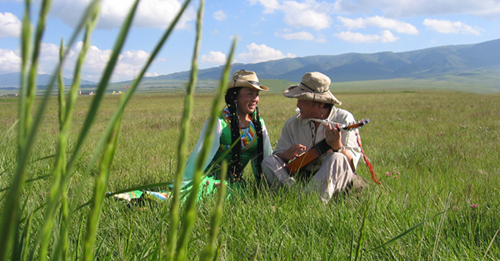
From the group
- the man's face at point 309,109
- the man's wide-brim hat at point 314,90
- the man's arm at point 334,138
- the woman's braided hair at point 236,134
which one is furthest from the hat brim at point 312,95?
the woman's braided hair at point 236,134

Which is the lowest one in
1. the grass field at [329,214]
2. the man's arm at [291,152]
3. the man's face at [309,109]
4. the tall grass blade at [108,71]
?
the grass field at [329,214]

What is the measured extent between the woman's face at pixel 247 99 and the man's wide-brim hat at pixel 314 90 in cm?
42

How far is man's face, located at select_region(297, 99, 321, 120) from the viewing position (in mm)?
3906

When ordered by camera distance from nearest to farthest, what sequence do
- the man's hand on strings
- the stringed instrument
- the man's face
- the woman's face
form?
1. the man's hand on strings
2. the stringed instrument
3. the man's face
4. the woman's face

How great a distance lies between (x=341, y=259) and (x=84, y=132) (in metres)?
1.57

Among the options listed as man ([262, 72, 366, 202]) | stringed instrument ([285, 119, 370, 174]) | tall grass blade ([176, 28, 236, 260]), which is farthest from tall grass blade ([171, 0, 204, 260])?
stringed instrument ([285, 119, 370, 174])

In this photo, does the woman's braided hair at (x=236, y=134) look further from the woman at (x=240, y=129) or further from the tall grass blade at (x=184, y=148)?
the tall grass blade at (x=184, y=148)

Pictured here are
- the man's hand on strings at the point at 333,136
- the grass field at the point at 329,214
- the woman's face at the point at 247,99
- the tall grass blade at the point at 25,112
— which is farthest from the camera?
the woman's face at the point at 247,99

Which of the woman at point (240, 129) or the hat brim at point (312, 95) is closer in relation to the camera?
the hat brim at point (312, 95)

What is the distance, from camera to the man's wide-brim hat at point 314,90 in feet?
12.4

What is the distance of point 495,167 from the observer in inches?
183

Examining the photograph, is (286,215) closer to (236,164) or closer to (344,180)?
(344,180)

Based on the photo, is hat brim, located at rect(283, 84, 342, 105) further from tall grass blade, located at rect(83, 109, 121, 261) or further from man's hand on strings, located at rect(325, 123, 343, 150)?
tall grass blade, located at rect(83, 109, 121, 261)

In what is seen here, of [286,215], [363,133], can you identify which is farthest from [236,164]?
[363,133]
